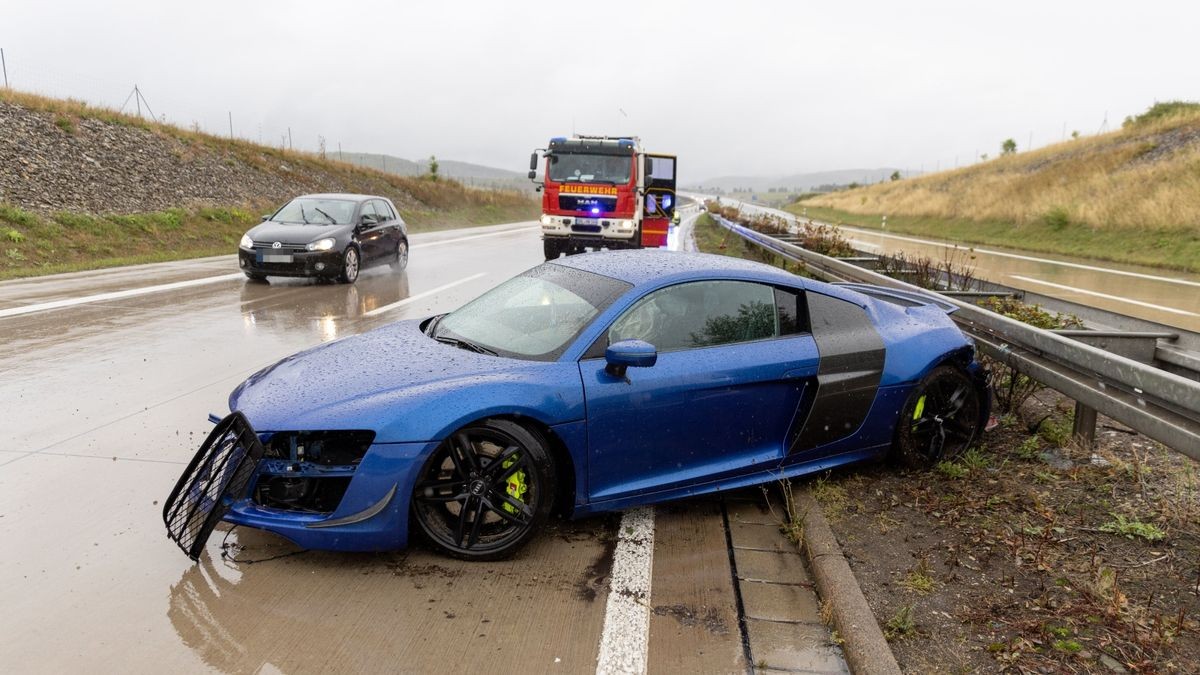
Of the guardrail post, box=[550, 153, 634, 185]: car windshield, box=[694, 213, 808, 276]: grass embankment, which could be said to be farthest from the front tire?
the guardrail post

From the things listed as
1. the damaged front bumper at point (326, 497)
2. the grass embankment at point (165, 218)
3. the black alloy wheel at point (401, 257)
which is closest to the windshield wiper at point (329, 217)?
the black alloy wheel at point (401, 257)

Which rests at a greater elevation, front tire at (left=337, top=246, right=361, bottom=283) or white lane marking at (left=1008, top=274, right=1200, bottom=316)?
front tire at (left=337, top=246, right=361, bottom=283)

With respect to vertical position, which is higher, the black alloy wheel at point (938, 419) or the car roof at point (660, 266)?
the car roof at point (660, 266)

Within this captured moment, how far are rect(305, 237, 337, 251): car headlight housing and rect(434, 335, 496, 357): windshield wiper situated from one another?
9.29m

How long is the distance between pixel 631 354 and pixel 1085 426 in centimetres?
319

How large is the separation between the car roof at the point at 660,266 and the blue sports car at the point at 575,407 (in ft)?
0.07

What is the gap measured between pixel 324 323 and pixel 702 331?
644cm

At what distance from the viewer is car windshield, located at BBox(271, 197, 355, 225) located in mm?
13773

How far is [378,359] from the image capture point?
407 cm

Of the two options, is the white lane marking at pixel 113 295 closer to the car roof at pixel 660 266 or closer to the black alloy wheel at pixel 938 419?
the car roof at pixel 660 266

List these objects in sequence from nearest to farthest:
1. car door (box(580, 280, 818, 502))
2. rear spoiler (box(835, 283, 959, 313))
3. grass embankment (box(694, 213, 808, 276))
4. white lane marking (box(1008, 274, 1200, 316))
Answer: car door (box(580, 280, 818, 502)), rear spoiler (box(835, 283, 959, 313)), white lane marking (box(1008, 274, 1200, 316)), grass embankment (box(694, 213, 808, 276))

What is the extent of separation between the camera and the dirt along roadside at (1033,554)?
117 inches

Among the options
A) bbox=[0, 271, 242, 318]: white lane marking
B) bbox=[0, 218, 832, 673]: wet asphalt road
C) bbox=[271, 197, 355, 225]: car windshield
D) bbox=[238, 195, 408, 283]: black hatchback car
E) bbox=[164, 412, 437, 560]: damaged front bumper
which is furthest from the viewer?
bbox=[271, 197, 355, 225]: car windshield

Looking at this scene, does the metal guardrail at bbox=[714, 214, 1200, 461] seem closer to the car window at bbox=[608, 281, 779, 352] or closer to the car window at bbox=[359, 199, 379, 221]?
the car window at bbox=[608, 281, 779, 352]
